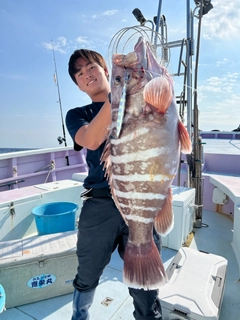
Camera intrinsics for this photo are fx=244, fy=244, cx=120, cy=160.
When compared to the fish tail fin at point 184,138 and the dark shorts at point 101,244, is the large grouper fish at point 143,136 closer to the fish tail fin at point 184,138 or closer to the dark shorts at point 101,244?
the fish tail fin at point 184,138

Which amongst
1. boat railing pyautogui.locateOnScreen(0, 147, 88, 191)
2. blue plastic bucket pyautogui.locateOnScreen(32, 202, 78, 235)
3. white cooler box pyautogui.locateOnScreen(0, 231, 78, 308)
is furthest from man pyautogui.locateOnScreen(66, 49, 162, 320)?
boat railing pyautogui.locateOnScreen(0, 147, 88, 191)

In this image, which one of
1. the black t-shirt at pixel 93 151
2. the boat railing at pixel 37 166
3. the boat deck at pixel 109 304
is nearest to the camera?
the black t-shirt at pixel 93 151

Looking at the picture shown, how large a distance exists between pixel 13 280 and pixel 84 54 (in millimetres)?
1980

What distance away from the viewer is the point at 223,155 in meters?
5.90

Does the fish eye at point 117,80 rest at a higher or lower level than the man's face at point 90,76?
lower

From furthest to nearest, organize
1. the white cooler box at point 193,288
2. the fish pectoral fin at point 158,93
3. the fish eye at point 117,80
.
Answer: the white cooler box at point 193,288 → the fish eye at point 117,80 → the fish pectoral fin at point 158,93

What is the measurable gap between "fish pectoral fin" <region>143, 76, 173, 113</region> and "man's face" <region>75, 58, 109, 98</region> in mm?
611

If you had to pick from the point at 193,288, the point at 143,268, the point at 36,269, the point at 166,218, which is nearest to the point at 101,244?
the point at 143,268

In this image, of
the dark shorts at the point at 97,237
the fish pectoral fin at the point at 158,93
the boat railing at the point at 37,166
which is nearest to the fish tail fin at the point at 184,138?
the fish pectoral fin at the point at 158,93

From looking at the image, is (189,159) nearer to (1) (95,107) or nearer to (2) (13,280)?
(1) (95,107)

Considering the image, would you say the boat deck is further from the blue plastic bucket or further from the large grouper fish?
the large grouper fish

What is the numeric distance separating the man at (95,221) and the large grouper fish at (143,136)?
16.0 inches

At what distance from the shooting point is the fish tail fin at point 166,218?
48.7 inches

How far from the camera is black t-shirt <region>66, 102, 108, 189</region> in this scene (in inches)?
60.3
